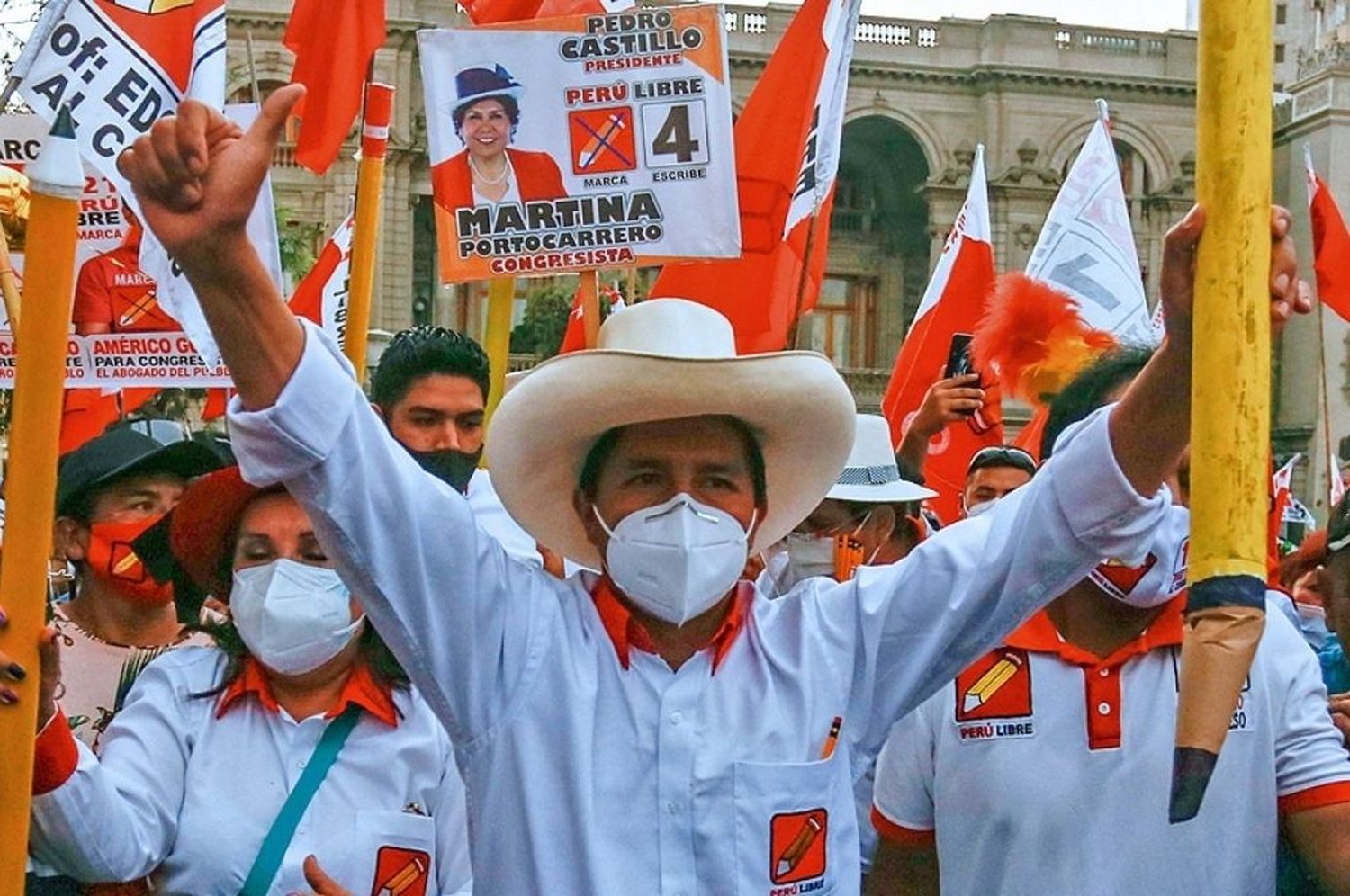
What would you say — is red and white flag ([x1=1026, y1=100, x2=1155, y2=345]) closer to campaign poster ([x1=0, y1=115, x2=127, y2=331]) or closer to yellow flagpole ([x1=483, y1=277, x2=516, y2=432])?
yellow flagpole ([x1=483, y1=277, x2=516, y2=432])

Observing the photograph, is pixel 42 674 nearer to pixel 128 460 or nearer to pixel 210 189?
pixel 210 189

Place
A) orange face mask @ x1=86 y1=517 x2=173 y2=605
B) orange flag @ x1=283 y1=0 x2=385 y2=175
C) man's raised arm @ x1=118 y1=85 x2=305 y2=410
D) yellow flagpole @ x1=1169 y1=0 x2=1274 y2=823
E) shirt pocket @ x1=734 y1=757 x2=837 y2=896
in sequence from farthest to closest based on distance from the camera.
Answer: orange flag @ x1=283 y1=0 x2=385 y2=175 → orange face mask @ x1=86 y1=517 x2=173 y2=605 → shirt pocket @ x1=734 y1=757 x2=837 y2=896 → man's raised arm @ x1=118 y1=85 x2=305 y2=410 → yellow flagpole @ x1=1169 y1=0 x2=1274 y2=823

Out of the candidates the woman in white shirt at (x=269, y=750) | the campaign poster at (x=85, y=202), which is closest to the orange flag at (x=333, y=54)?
the campaign poster at (x=85, y=202)

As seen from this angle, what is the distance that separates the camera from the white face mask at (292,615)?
3.02 meters

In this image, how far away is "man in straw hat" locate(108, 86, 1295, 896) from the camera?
2283mm

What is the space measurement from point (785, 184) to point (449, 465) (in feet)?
5.34

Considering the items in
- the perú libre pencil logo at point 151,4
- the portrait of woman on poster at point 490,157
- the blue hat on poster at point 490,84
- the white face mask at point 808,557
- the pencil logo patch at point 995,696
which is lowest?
the pencil logo patch at point 995,696

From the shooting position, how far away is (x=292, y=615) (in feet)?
9.91

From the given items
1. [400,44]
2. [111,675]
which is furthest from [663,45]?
[400,44]

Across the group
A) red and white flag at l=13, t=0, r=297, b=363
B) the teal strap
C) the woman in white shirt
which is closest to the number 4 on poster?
red and white flag at l=13, t=0, r=297, b=363

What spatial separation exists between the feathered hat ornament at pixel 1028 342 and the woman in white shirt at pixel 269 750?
2.82 metres

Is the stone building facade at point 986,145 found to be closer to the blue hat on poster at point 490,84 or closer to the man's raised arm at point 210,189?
the blue hat on poster at point 490,84

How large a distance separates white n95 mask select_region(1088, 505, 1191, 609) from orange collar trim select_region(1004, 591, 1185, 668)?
0.11ft

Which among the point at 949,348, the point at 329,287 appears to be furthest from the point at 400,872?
the point at 329,287
